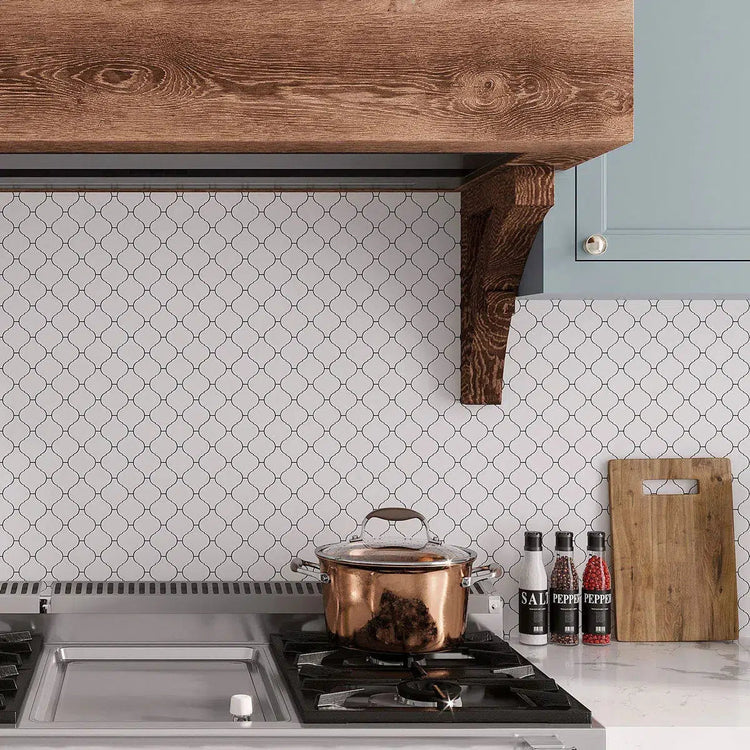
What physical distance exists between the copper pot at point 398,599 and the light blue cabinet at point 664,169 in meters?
0.49

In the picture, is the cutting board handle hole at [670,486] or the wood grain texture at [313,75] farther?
the cutting board handle hole at [670,486]

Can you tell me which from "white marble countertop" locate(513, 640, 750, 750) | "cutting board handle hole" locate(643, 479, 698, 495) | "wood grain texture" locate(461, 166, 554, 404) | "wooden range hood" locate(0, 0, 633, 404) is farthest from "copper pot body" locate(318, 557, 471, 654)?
"wooden range hood" locate(0, 0, 633, 404)

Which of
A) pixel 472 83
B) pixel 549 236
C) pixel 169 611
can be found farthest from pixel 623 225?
pixel 169 611

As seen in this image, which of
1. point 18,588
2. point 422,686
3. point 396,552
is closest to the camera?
point 422,686

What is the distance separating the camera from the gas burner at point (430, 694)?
1452mm

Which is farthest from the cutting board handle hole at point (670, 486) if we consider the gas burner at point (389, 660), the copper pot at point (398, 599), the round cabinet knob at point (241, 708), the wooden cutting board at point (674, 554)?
the round cabinet knob at point (241, 708)

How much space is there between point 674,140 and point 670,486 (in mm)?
725

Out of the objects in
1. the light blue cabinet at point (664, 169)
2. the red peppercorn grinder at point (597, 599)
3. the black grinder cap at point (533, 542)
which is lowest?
the red peppercorn grinder at point (597, 599)

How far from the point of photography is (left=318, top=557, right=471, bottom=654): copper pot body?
64.5 inches

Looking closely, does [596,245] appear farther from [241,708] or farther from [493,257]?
[241,708]

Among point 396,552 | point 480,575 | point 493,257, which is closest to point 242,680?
point 396,552

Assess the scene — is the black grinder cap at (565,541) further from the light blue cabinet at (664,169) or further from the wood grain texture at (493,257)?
the light blue cabinet at (664,169)

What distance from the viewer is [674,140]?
5.48 feet

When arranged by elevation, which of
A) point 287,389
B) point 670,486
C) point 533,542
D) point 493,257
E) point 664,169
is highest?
point 664,169
